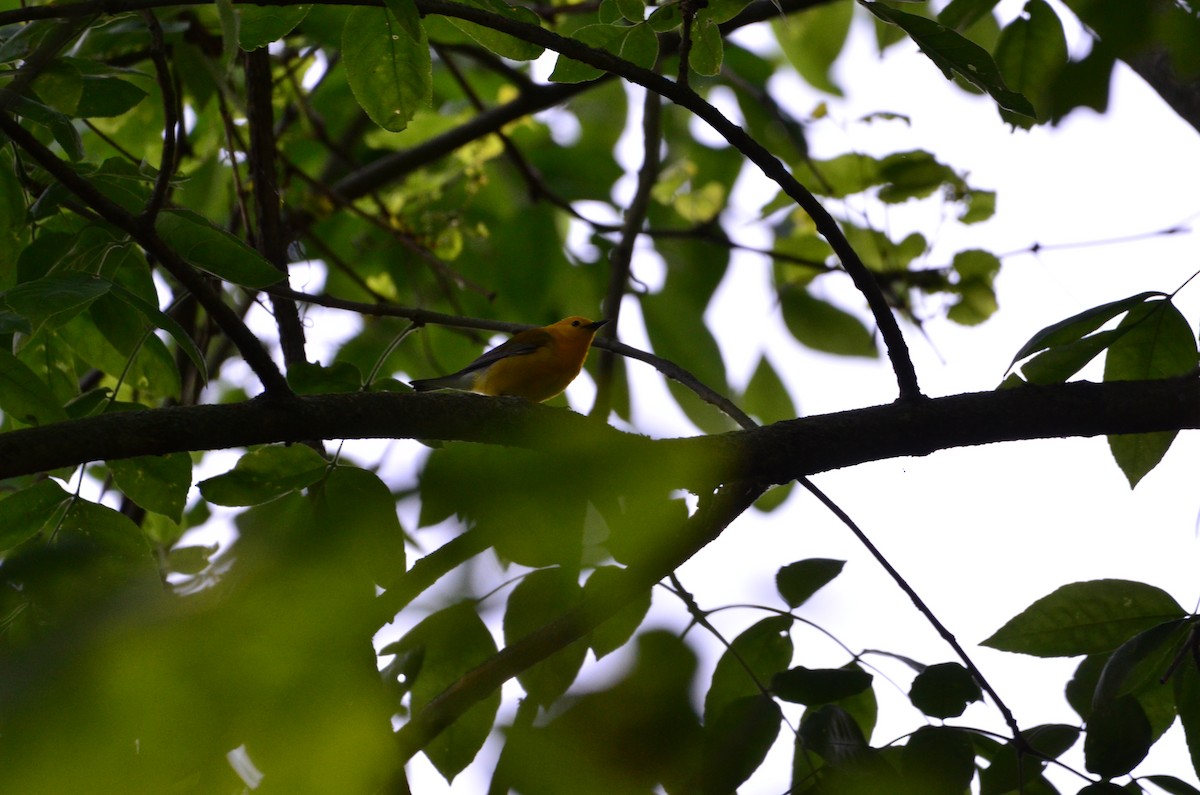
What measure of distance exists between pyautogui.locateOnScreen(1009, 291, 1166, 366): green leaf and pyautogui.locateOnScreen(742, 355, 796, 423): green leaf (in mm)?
2045

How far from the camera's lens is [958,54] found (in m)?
2.00

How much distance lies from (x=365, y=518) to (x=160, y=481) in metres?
1.00

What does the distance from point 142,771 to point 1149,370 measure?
7.67 ft

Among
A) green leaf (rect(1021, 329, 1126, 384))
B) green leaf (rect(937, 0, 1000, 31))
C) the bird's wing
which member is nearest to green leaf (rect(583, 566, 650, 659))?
green leaf (rect(1021, 329, 1126, 384))

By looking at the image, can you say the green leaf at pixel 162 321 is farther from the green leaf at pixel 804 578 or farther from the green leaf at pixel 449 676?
the green leaf at pixel 804 578

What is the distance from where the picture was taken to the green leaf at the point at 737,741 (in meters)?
1.70

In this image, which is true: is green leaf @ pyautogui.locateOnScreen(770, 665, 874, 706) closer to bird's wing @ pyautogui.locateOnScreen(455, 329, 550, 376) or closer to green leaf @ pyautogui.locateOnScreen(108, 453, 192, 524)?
green leaf @ pyautogui.locateOnScreen(108, 453, 192, 524)

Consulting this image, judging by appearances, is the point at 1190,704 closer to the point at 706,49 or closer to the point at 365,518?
the point at 365,518

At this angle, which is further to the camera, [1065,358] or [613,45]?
[613,45]

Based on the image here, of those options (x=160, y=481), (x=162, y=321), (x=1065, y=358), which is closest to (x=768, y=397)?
(x=1065, y=358)

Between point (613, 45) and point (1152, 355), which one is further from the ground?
point (613, 45)

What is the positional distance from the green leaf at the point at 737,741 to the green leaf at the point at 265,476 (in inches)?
37.4

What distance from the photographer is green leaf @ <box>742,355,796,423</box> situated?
4.36m

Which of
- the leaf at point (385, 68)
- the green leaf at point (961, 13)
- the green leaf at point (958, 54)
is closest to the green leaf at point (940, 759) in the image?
the green leaf at point (958, 54)
